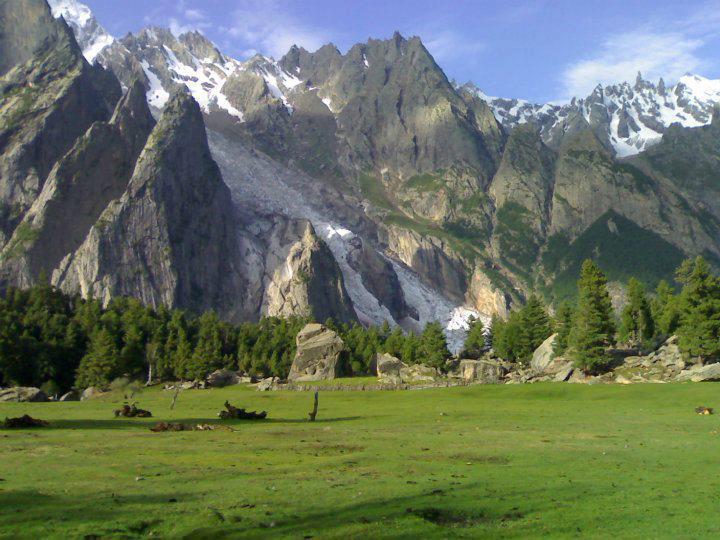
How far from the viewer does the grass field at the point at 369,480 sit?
583 inches

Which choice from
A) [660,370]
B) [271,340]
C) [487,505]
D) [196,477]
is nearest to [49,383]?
[271,340]

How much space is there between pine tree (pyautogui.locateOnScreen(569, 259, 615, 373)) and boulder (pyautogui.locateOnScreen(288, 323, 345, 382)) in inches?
1822

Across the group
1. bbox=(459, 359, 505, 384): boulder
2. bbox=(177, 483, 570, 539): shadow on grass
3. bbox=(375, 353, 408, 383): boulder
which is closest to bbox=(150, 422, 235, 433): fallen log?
bbox=(177, 483, 570, 539): shadow on grass

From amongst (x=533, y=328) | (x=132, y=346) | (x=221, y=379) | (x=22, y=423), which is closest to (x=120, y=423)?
(x=22, y=423)

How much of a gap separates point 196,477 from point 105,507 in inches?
169

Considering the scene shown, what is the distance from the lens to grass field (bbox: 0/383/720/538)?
14.8 m

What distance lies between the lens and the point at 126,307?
150m

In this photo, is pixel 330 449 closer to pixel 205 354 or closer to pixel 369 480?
pixel 369 480

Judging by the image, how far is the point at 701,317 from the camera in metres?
70.7

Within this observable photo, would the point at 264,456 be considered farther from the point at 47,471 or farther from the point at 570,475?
the point at 570,475

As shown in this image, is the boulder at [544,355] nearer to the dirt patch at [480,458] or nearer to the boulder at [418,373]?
the boulder at [418,373]

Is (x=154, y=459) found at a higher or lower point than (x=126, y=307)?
lower

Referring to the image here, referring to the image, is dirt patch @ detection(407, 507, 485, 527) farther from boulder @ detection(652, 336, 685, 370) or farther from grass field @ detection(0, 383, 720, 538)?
boulder @ detection(652, 336, 685, 370)

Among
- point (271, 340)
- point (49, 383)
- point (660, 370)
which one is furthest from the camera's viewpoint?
point (271, 340)
